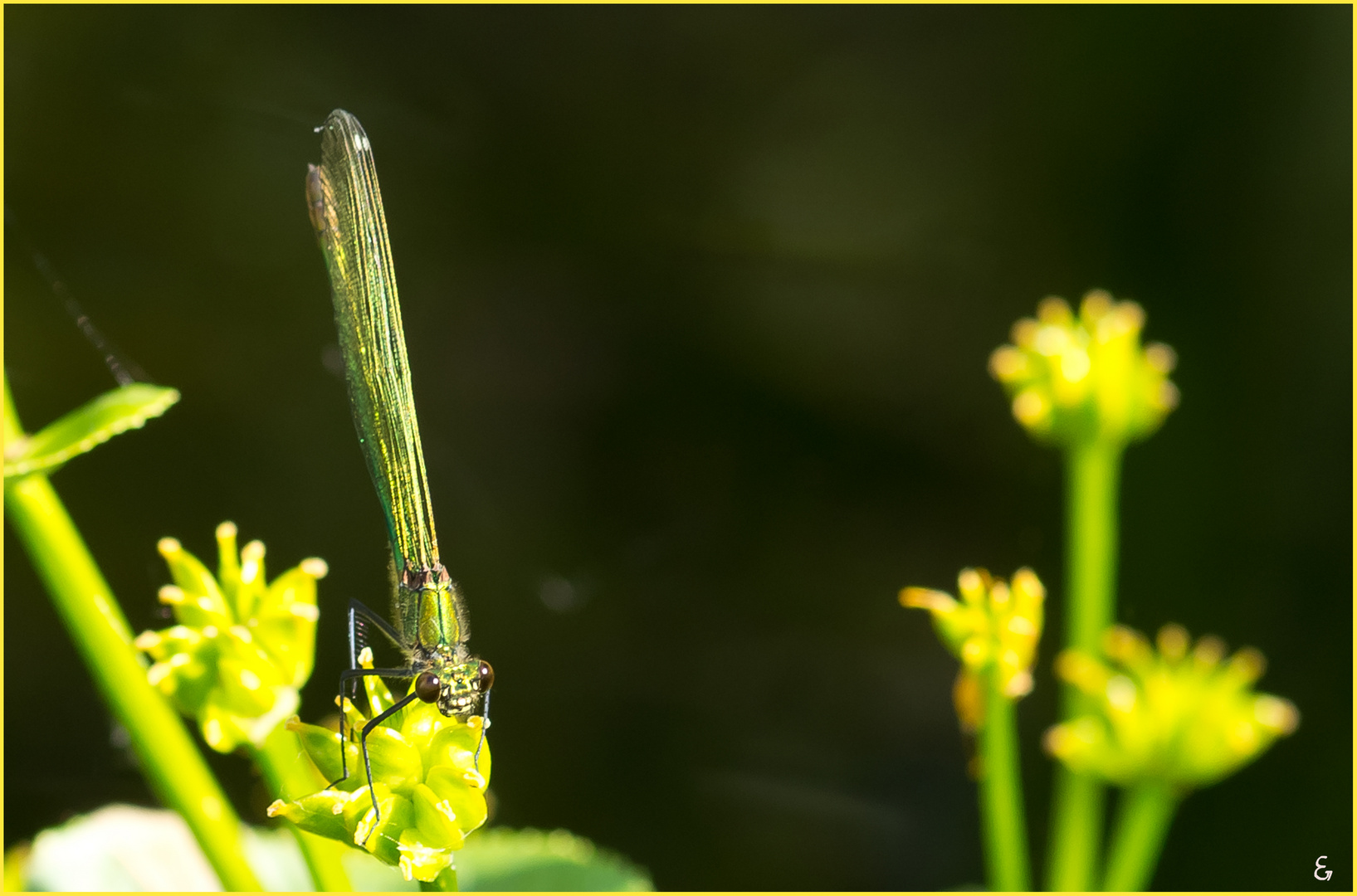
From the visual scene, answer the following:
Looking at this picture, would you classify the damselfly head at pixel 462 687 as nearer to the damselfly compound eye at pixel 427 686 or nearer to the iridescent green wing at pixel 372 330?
the damselfly compound eye at pixel 427 686

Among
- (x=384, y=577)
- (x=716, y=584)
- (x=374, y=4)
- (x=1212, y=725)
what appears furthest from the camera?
(x=716, y=584)

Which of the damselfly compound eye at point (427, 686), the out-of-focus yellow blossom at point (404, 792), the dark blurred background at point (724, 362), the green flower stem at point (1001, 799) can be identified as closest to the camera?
the out-of-focus yellow blossom at point (404, 792)

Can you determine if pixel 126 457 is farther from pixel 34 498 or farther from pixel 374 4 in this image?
pixel 34 498

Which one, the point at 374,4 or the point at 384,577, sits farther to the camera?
Result: the point at 374,4

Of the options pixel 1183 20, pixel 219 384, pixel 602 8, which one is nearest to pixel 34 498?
pixel 219 384

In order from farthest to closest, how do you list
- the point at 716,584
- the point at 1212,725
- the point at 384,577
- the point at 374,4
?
1. the point at 716,584
2. the point at 374,4
3. the point at 384,577
4. the point at 1212,725

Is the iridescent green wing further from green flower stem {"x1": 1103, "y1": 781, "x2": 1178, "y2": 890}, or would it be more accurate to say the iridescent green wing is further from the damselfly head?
green flower stem {"x1": 1103, "y1": 781, "x2": 1178, "y2": 890}

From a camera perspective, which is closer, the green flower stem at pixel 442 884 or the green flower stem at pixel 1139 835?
the green flower stem at pixel 442 884

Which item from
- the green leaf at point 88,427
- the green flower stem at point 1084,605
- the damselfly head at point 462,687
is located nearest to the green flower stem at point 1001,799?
the green flower stem at point 1084,605
